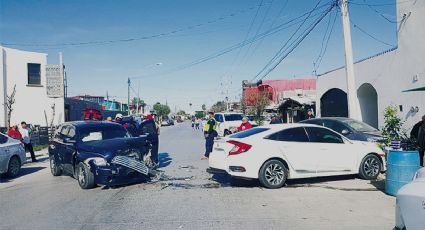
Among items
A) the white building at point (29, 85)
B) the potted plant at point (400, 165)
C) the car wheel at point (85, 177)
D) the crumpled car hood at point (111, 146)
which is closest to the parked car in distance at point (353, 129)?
the potted plant at point (400, 165)

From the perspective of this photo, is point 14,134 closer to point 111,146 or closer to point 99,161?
point 111,146

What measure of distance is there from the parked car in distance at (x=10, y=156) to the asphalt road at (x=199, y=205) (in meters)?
1.14

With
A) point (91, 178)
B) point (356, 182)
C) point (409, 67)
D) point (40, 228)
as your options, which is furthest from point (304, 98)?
point (40, 228)

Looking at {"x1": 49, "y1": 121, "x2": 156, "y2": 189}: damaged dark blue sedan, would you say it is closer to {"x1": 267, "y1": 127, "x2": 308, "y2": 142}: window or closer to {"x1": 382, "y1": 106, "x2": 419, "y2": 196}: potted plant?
{"x1": 267, "y1": 127, "x2": 308, "y2": 142}: window

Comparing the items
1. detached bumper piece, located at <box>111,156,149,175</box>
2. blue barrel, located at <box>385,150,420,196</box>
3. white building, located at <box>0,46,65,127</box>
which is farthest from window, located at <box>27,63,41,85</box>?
blue barrel, located at <box>385,150,420,196</box>

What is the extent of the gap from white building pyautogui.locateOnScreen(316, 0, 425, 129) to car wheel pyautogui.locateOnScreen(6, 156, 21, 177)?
14440mm

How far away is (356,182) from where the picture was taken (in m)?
9.45

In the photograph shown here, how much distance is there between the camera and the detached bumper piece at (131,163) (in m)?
9.13

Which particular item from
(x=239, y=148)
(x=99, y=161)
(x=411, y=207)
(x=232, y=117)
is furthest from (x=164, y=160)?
(x=232, y=117)

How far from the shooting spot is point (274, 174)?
8.89 metres

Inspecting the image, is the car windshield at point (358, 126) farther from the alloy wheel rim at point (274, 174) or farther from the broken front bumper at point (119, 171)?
the broken front bumper at point (119, 171)

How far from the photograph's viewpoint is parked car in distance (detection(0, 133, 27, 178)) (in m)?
11.5

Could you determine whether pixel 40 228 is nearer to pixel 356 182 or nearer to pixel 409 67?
pixel 356 182

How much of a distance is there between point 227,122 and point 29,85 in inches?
631
